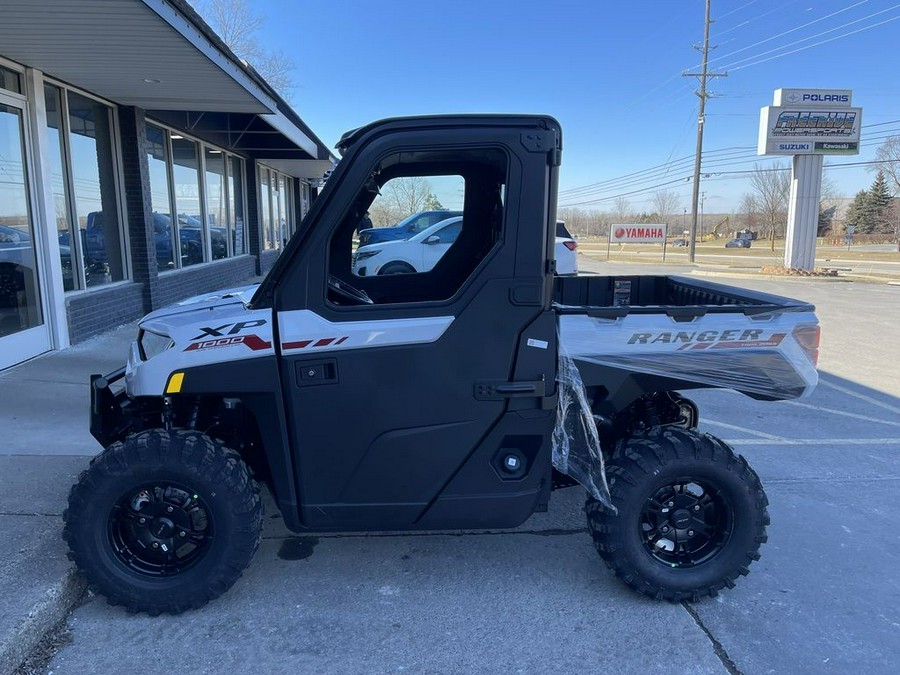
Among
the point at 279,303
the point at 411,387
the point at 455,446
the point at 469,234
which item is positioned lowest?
the point at 455,446

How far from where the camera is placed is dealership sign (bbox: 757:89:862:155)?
74.0 ft

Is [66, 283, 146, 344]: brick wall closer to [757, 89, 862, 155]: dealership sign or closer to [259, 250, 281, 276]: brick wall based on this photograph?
[259, 250, 281, 276]: brick wall

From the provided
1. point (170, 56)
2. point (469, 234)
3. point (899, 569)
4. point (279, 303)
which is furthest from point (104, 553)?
point (170, 56)

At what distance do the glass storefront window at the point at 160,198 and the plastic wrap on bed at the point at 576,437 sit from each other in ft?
28.8

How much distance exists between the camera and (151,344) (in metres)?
2.98

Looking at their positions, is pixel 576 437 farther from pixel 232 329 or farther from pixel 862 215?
pixel 862 215

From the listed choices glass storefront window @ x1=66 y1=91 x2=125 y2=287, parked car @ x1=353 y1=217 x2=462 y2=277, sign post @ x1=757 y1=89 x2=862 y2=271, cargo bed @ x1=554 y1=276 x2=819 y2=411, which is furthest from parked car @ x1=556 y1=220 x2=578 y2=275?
sign post @ x1=757 y1=89 x2=862 y2=271

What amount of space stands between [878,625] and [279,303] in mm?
3055

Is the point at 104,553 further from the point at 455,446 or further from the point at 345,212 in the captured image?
the point at 345,212

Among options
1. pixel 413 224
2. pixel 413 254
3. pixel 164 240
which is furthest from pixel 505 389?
pixel 164 240

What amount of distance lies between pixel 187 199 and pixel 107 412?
31.9 ft

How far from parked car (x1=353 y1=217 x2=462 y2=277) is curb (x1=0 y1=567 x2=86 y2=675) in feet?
7.23

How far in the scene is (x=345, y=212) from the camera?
8.79 ft

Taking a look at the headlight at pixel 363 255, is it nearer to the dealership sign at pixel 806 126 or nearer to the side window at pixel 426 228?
the side window at pixel 426 228
